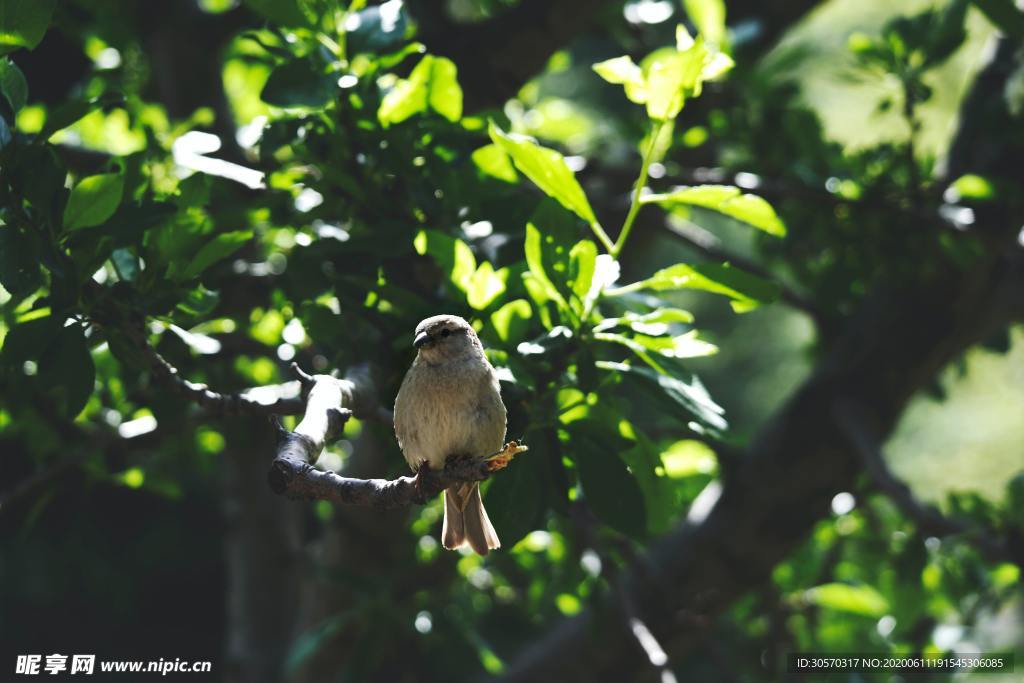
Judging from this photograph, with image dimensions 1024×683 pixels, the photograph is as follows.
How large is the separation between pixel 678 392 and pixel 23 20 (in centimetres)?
140

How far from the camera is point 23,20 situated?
185 cm

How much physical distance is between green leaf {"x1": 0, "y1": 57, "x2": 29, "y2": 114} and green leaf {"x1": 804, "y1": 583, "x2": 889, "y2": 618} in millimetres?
3032

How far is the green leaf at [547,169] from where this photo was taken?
1831 mm

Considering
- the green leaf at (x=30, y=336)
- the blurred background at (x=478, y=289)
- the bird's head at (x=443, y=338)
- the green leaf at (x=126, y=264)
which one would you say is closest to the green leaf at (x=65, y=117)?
the blurred background at (x=478, y=289)

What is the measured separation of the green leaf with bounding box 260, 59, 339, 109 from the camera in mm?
2053

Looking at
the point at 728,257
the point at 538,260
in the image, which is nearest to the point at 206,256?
the point at 538,260

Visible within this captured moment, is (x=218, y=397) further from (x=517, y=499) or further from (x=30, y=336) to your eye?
(x=517, y=499)

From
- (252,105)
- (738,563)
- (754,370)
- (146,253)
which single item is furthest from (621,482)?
(754,370)

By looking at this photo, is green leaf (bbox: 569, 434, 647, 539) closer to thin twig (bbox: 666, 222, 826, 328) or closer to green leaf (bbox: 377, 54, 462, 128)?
green leaf (bbox: 377, 54, 462, 128)

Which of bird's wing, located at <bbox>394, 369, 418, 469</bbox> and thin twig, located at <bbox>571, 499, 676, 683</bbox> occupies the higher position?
bird's wing, located at <bbox>394, 369, 418, 469</bbox>

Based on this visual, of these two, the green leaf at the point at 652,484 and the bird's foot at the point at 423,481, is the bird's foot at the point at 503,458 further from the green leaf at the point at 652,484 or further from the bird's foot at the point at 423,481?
the green leaf at the point at 652,484

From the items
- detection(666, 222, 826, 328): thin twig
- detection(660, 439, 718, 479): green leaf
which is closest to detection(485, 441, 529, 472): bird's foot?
detection(660, 439, 718, 479): green leaf

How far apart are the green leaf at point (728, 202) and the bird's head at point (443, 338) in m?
0.43

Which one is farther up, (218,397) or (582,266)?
(582,266)
